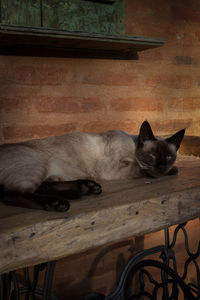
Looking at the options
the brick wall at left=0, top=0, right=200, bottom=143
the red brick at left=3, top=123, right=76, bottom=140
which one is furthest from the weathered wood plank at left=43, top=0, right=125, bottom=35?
the red brick at left=3, top=123, right=76, bottom=140

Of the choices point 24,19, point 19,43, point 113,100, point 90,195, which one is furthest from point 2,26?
point 113,100

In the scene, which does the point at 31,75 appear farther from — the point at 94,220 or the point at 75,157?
the point at 94,220

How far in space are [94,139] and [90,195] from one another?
0.48 meters

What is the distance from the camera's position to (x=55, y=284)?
1.90 metres

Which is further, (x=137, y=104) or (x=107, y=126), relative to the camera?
(x=137, y=104)

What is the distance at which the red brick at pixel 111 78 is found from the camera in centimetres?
190

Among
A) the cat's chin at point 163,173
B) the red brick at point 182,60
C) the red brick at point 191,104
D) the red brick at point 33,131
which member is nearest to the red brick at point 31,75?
the red brick at point 33,131

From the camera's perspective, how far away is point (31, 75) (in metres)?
1.71

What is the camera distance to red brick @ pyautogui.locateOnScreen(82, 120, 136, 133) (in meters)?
1.93

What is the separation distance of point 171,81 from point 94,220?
164 cm

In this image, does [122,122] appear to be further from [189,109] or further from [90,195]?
[90,195]

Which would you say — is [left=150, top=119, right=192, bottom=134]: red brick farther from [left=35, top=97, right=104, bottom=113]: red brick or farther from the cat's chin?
the cat's chin

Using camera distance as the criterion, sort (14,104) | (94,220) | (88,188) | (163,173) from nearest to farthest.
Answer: (94,220), (88,188), (163,173), (14,104)

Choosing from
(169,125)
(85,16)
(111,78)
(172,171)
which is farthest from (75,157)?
(169,125)
